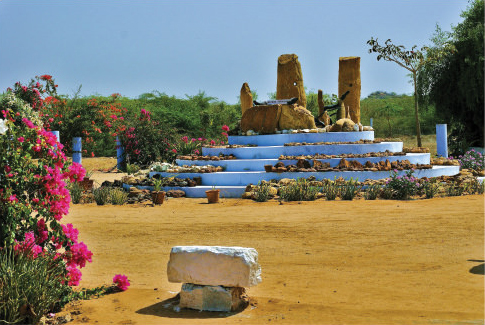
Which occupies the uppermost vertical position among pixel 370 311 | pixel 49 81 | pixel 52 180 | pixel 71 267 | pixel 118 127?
pixel 49 81

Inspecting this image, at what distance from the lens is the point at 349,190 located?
12.3 m

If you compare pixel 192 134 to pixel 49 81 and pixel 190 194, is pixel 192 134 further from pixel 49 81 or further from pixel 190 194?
pixel 190 194

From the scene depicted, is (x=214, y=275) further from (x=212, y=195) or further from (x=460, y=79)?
(x=460, y=79)

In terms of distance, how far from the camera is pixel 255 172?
1455 cm

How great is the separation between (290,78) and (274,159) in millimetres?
5635

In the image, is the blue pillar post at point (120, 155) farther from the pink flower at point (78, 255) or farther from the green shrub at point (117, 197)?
the pink flower at point (78, 255)

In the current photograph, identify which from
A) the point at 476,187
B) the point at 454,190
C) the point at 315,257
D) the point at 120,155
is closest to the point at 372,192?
the point at 454,190

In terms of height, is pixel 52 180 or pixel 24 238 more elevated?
pixel 52 180

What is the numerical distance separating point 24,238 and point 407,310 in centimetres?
353

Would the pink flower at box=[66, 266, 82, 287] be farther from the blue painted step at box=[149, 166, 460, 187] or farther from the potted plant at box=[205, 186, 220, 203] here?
the blue painted step at box=[149, 166, 460, 187]

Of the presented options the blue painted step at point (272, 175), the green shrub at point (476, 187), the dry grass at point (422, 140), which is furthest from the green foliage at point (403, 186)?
the dry grass at point (422, 140)

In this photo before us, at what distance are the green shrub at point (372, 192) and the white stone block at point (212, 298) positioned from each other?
7333 millimetres

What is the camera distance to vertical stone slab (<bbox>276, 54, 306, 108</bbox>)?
20.0 meters

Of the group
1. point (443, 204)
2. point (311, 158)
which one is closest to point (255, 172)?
point (311, 158)
